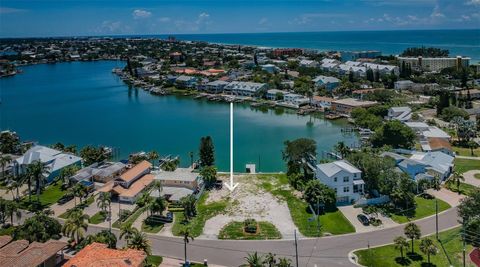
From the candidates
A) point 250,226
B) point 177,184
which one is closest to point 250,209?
point 250,226

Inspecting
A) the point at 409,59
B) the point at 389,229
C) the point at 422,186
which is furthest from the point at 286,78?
the point at 389,229

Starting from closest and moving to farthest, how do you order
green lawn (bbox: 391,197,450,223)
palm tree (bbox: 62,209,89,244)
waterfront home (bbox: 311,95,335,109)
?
palm tree (bbox: 62,209,89,244)
green lawn (bbox: 391,197,450,223)
waterfront home (bbox: 311,95,335,109)

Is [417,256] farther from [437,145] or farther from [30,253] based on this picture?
[437,145]

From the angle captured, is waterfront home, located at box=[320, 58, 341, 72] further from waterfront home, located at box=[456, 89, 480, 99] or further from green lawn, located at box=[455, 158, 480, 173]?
green lawn, located at box=[455, 158, 480, 173]

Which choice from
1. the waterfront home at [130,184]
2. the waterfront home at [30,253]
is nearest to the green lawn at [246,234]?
the waterfront home at [130,184]

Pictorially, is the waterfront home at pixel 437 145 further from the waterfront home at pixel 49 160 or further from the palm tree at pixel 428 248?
the waterfront home at pixel 49 160

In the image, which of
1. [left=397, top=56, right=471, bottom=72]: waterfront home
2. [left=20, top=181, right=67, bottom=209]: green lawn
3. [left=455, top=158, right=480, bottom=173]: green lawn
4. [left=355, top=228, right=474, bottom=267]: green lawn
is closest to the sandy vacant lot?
[left=355, top=228, right=474, bottom=267]: green lawn
